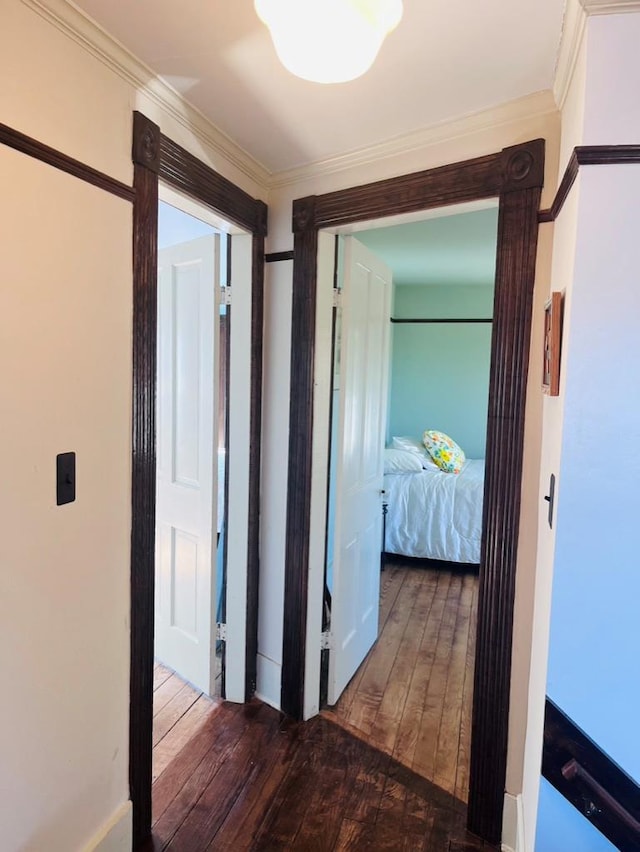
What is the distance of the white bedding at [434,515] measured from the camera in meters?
3.82

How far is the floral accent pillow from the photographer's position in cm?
411

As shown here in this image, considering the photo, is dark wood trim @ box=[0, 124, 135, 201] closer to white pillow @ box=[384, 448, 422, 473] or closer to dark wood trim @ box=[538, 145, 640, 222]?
dark wood trim @ box=[538, 145, 640, 222]

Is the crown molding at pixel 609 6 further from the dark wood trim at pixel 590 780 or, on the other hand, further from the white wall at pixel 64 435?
the dark wood trim at pixel 590 780

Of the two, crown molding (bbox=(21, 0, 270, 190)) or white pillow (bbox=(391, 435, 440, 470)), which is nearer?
crown molding (bbox=(21, 0, 270, 190))

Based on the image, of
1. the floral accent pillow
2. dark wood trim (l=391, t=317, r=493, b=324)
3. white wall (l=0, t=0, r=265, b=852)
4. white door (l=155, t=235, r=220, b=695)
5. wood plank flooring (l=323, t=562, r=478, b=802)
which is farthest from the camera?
dark wood trim (l=391, t=317, r=493, b=324)

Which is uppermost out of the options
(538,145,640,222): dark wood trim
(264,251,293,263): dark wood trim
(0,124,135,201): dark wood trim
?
(264,251,293,263): dark wood trim

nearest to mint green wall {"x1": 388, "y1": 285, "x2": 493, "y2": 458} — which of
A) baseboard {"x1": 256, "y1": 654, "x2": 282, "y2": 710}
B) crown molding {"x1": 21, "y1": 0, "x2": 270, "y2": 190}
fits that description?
baseboard {"x1": 256, "y1": 654, "x2": 282, "y2": 710}

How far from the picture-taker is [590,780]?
1.09 metres

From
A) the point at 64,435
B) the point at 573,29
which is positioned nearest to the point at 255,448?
the point at 64,435

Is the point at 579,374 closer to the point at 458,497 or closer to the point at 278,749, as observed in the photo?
the point at 278,749

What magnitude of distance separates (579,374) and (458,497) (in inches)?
113

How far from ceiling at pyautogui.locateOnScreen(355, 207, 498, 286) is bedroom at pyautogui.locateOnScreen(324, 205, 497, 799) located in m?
0.01

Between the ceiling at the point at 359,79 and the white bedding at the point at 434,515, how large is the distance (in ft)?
8.72

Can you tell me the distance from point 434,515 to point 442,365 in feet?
6.59
